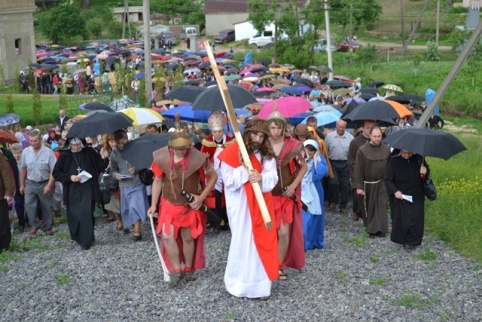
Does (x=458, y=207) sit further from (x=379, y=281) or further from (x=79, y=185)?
(x=79, y=185)

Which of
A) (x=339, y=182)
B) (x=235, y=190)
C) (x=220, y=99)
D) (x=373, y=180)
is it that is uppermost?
(x=220, y=99)

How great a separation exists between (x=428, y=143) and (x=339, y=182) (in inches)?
135

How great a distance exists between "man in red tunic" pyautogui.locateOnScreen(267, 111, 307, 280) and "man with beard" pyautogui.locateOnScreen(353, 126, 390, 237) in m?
2.47

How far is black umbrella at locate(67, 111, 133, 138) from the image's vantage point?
392 inches

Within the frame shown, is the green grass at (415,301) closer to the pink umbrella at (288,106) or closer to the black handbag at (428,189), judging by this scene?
the black handbag at (428,189)

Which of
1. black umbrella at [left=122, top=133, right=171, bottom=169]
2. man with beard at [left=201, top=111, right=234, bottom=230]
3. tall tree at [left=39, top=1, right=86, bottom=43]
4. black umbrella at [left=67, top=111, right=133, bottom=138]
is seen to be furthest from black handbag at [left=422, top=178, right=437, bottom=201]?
tall tree at [left=39, top=1, right=86, bottom=43]

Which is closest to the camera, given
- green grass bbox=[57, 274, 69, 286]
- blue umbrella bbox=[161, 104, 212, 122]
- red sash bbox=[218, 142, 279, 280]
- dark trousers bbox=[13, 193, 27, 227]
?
red sash bbox=[218, 142, 279, 280]

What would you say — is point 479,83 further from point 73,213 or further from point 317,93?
point 73,213

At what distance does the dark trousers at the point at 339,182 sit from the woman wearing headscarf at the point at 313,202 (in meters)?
2.14

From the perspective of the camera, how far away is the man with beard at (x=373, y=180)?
10547 millimetres

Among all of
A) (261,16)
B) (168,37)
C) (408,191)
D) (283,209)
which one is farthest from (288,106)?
(168,37)

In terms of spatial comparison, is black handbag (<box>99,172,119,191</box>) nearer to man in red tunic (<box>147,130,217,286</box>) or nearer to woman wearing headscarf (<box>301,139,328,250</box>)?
man in red tunic (<box>147,130,217,286</box>)

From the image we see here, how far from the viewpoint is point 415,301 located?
305 inches

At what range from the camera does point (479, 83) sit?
113 feet
